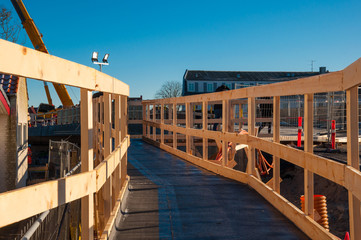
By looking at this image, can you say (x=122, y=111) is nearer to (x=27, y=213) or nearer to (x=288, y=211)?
(x=288, y=211)

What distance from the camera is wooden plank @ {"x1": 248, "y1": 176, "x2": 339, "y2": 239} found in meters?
4.67

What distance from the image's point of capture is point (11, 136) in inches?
713

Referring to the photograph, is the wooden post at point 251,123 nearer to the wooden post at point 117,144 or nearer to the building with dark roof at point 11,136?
the wooden post at point 117,144

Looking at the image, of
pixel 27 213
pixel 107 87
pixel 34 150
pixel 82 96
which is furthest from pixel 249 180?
pixel 34 150

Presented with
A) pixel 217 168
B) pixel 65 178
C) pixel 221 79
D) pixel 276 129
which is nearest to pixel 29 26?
pixel 221 79

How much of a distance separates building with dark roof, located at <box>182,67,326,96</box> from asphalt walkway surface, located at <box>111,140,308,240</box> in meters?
61.5

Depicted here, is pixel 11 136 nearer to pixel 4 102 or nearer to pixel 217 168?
pixel 4 102

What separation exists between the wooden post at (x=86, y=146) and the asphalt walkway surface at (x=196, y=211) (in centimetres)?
157

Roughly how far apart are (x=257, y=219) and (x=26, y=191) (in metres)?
4.04

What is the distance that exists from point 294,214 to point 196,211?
1.52 meters

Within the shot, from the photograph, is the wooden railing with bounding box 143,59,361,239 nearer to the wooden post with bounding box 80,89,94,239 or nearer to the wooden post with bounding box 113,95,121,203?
the wooden post with bounding box 80,89,94,239

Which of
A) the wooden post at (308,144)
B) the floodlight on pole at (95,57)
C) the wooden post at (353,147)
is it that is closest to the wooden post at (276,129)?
the wooden post at (308,144)

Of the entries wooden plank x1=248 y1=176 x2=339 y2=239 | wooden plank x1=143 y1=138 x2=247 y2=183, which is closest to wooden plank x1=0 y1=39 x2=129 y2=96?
wooden plank x1=248 y1=176 x2=339 y2=239

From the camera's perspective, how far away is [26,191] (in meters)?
2.53
